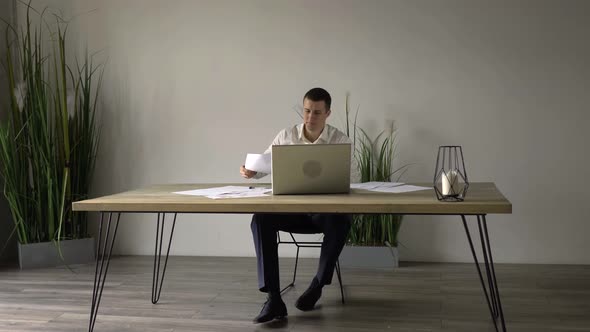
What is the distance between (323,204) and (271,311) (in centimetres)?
84

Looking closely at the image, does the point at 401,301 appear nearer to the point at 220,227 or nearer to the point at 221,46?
the point at 220,227

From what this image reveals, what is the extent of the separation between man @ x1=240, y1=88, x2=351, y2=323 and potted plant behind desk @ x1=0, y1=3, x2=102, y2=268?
1.87m

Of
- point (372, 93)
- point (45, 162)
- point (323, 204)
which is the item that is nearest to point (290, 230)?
point (323, 204)

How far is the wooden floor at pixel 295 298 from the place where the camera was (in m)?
2.95

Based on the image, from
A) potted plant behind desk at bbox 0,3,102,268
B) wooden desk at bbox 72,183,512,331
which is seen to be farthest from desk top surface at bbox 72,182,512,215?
potted plant behind desk at bbox 0,3,102,268

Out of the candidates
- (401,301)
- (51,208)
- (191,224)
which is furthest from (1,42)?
(401,301)

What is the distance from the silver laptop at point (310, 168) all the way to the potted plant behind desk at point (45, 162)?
2240 mm

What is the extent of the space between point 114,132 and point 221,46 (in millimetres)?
1054

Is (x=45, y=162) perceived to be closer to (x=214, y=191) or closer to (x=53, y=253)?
(x=53, y=253)

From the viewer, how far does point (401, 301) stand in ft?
10.8

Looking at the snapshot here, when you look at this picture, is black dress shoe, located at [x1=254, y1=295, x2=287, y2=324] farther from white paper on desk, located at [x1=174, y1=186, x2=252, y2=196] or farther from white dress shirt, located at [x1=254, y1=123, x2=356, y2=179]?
→ white dress shirt, located at [x1=254, y1=123, x2=356, y2=179]

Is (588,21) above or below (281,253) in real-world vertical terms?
above

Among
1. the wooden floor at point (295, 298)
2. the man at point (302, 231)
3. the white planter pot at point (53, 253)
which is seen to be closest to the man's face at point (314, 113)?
the man at point (302, 231)

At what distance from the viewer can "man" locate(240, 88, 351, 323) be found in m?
2.97
